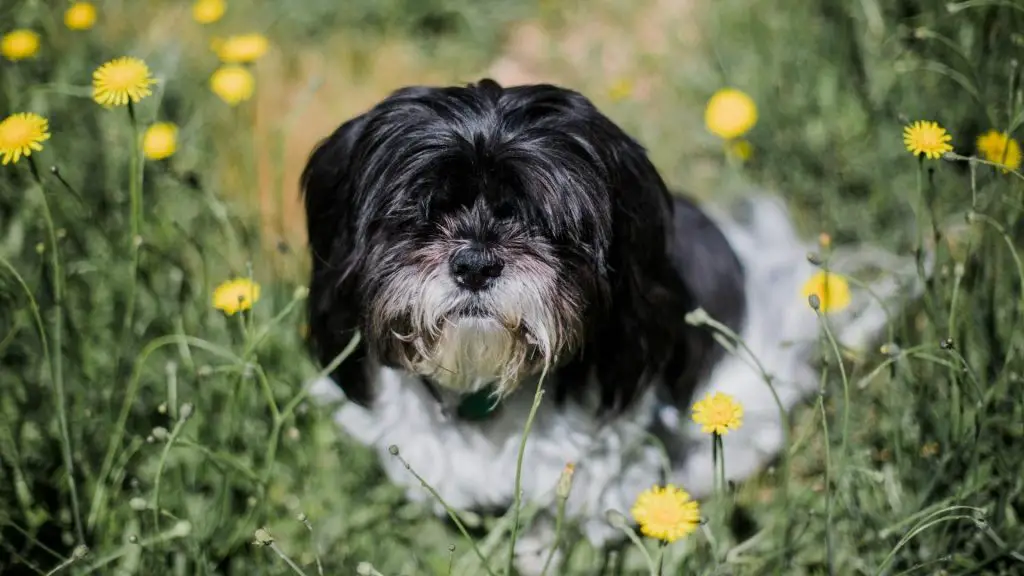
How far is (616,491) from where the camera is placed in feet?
7.23

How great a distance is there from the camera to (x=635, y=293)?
6.33 feet

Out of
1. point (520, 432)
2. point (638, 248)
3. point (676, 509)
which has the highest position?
point (638, 248)

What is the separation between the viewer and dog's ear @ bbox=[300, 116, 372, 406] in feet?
6.14

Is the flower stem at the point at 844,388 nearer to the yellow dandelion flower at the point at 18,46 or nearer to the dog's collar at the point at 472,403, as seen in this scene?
the dog's collar at the point at 472,403

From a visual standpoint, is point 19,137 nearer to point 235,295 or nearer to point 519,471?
point 235,295

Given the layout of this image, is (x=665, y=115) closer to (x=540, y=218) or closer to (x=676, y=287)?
(x=676, y=287)

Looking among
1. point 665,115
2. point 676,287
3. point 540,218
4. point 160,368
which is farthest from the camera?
point 665,115

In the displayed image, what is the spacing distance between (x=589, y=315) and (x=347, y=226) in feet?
1.56

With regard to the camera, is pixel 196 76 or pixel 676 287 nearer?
pixel 676 287

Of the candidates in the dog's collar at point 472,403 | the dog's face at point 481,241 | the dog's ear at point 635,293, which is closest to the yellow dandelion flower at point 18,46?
the dog's face at point 481,241

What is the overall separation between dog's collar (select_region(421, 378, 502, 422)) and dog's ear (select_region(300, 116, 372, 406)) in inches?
6.7

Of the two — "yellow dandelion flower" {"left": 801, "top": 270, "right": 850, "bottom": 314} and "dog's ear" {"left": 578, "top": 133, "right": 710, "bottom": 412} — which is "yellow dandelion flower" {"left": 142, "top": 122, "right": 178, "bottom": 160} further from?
"yellow dandelion flower" {"left": 801, "top": 270, "right": 850, "bottom": 314}

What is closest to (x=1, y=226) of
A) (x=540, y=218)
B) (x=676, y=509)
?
(x=540, y=218)

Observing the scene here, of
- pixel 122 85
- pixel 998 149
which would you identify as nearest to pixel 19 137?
pixel 122 85
